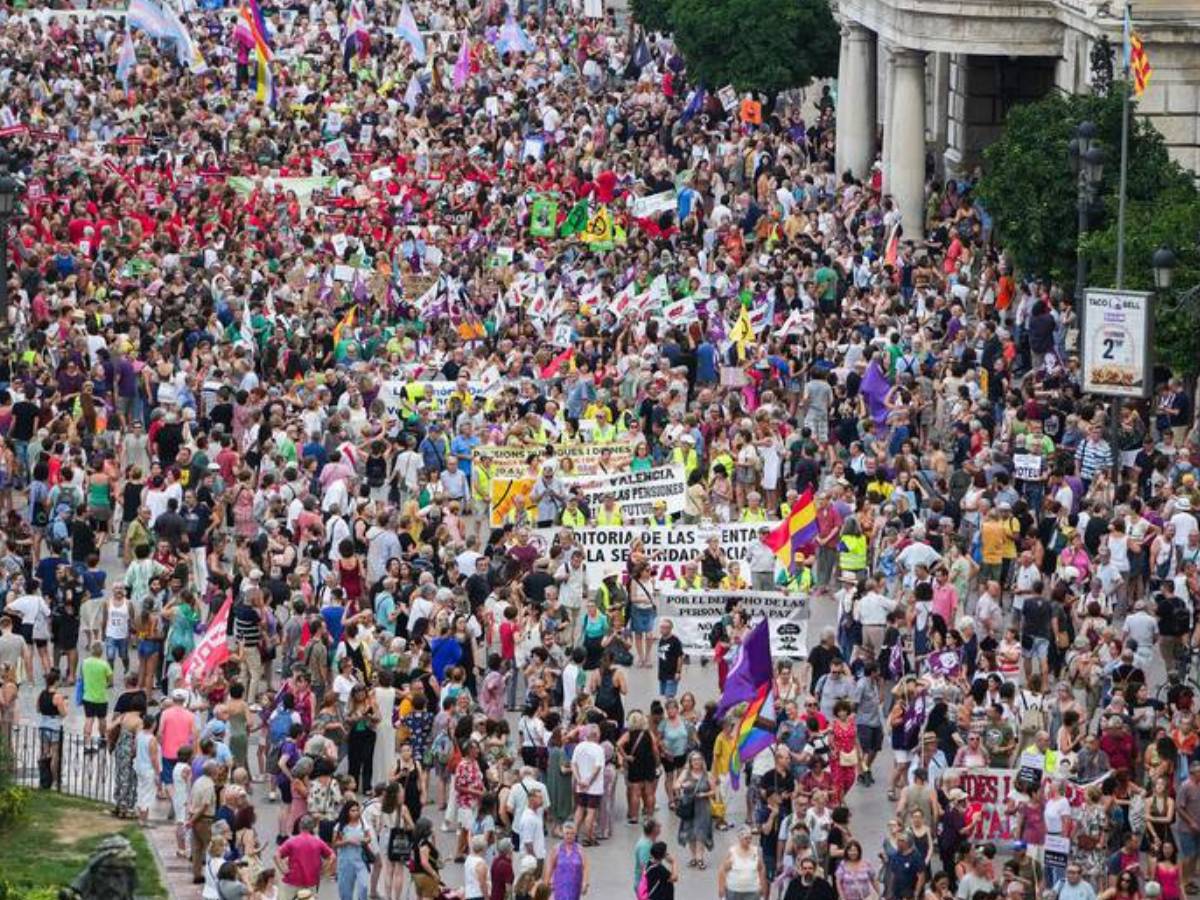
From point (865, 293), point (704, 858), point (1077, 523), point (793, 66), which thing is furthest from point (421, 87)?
point (704, 858)

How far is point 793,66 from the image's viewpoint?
7075cm

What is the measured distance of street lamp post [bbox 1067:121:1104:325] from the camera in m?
48.8

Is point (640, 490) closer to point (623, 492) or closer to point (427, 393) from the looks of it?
point (623, 492)

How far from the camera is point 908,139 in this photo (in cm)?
6259

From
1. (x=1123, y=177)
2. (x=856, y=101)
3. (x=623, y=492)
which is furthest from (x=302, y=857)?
(x=856, y=101)

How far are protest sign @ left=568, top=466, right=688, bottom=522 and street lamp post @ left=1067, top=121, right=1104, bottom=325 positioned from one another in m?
5.79

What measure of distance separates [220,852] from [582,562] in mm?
9118

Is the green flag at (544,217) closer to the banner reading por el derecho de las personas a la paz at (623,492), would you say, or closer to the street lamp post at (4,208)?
the street lamp post at (4,208)

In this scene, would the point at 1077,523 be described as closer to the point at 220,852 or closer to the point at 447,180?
the point at 220,852

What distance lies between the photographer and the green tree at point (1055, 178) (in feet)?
175

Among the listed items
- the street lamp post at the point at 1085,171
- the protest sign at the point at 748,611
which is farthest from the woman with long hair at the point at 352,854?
the street lamp post at the point at 1085,171

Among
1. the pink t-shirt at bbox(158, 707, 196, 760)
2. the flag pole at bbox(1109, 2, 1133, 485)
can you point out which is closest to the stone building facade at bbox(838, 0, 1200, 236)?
the flag pole at bbox(1109, 2, 1133, 485)

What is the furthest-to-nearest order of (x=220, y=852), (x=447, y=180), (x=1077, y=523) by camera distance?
(x=447, y=180)
(x=1077, y=523)
(x=220, y=852)

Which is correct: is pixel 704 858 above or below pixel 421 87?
below
